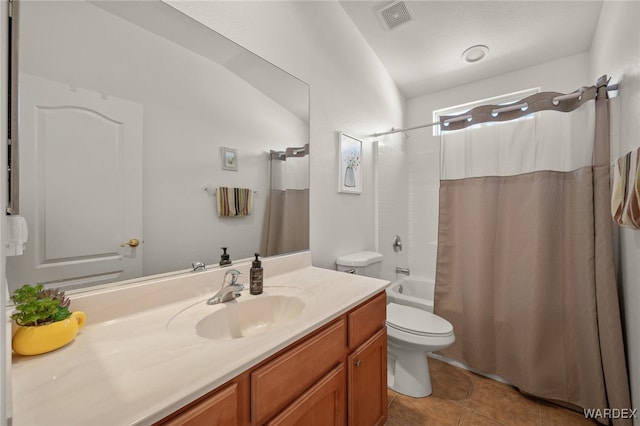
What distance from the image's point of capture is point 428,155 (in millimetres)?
2787

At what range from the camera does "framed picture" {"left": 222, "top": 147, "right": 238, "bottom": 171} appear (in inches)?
46.1

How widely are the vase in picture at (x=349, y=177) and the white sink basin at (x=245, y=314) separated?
1020 millimetres

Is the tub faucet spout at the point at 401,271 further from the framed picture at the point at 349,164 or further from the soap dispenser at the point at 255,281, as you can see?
the soap dispenser at the point at 255,281

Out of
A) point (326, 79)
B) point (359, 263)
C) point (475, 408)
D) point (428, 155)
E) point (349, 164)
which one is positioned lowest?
point (475, 408)

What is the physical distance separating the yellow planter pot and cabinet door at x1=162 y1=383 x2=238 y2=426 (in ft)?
1.32

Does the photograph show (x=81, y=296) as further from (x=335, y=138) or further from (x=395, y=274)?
(x=395, y=274)

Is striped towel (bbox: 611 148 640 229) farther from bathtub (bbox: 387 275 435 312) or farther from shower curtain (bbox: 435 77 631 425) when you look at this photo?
bathtub (bbox: 387 275 435 312)

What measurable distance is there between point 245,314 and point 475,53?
9.02ft

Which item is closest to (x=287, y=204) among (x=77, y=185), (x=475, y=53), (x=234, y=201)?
(x=234, y=201)

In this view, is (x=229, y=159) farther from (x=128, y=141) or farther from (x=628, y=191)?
(x=628, y=191)

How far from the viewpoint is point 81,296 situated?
782mm

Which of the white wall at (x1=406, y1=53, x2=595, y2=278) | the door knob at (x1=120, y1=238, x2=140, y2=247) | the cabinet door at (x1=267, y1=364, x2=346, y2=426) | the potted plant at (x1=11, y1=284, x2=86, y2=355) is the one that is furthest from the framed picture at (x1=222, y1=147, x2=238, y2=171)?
the white wall at (x1=406, y1=53, x2=595, y2=278)

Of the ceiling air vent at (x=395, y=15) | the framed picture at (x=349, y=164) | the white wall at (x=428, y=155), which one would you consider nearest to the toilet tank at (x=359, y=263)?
the framed picture at (x=349, y=164)

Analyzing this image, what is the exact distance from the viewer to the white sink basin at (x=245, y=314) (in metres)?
0.85
